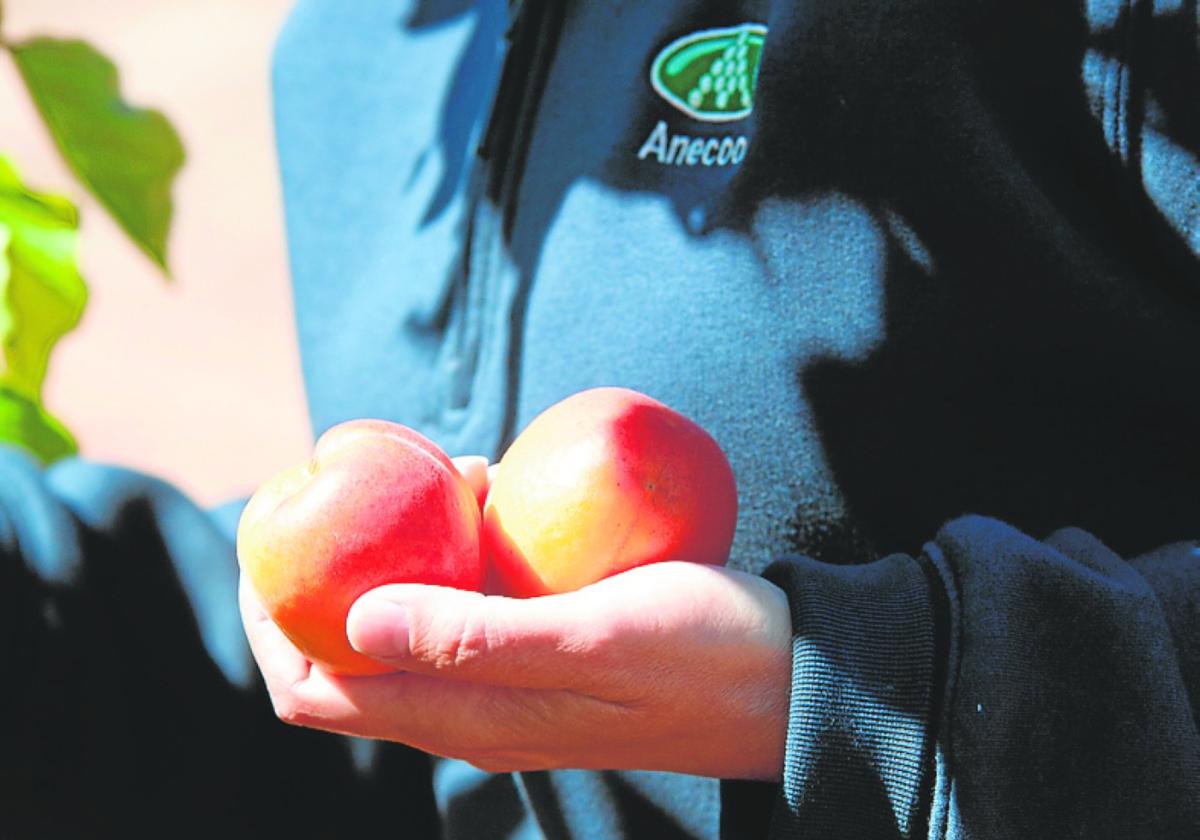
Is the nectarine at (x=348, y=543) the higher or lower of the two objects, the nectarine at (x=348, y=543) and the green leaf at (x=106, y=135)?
the lower

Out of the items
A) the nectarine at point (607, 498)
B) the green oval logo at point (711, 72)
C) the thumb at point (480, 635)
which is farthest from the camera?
the green oval logo at point (711, 72)

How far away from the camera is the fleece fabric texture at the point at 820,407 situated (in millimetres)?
763

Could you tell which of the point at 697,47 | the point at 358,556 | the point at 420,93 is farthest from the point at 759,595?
the point at 420,93

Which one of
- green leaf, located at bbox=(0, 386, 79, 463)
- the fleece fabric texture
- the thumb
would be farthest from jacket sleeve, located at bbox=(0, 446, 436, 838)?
the thumb

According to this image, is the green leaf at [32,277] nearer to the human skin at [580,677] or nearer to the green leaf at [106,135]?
the green leaf at [106,135]

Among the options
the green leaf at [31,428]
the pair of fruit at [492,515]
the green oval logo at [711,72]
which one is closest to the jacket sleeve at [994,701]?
the pair of fruit at [492,515]

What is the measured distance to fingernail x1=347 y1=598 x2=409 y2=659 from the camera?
72cm

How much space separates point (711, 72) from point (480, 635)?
550 mm

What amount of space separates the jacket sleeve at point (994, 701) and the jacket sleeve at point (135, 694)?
0.50 meters

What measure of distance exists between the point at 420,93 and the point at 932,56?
594 mm

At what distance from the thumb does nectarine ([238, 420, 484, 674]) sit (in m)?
0.05

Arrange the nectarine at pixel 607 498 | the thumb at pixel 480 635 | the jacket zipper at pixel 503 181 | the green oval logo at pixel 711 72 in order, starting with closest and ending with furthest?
1. the thumb at pixel 480 635
2. the nectarine at pixel 607 498
3. the green oval logo at pixel 711 72
4. the jacket zipper at pixel 503 181

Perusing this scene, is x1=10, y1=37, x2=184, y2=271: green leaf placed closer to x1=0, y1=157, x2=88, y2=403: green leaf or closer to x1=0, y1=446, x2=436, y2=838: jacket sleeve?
x1=0, y1=157, x2=88, y2=403: green leaf

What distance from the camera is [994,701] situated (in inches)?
29.1
